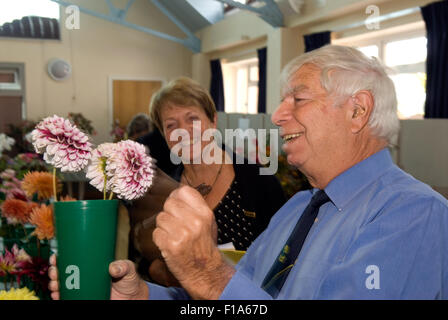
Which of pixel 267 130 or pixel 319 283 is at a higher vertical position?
pixel 267 130

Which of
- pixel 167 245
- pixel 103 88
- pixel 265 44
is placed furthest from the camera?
pixel 103 88

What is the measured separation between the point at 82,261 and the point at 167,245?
10 centimetres

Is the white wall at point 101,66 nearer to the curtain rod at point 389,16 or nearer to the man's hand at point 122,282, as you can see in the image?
the curtain rod at point 389,16

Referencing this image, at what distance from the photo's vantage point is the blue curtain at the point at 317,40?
4489 mm

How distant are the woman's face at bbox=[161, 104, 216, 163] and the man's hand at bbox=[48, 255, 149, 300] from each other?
497 mm

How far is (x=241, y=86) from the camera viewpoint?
7.15 meters

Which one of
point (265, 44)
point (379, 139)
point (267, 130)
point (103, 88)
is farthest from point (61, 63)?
point (379, 139)

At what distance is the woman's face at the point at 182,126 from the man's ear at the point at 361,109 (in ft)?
1.46

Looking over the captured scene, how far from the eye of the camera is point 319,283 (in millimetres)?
603

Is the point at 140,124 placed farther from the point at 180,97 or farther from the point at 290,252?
the point at 290,252

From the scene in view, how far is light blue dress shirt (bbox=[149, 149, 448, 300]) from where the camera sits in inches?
22.0

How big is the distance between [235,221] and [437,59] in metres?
2.93

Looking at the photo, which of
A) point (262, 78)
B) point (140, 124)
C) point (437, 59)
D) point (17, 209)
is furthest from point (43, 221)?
point (262, 78)
